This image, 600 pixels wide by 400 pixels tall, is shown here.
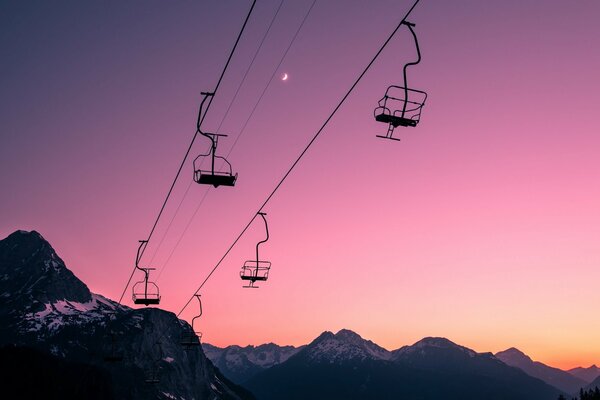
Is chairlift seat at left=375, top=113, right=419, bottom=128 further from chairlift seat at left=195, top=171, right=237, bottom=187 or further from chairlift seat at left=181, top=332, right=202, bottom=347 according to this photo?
chairlift seat at left=181, top=332, right=202, bottom=347

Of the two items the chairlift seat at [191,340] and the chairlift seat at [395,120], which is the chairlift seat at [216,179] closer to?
the chairlift seat at [395,120]

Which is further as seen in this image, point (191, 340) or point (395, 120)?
point (191, 340)

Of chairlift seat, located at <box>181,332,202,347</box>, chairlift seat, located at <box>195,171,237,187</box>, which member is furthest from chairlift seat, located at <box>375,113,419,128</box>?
chairlift seat, located at <box>181,332,202,347</box>

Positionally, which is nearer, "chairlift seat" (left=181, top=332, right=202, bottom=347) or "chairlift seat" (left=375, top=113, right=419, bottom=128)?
"chairlift seat" (left=375, top=113, right=419, bottom=128)

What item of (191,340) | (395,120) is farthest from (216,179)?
(191,340)

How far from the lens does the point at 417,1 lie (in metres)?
15.2

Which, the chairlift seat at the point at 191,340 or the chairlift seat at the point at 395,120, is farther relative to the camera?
the chairlift seat at the point at 191,340

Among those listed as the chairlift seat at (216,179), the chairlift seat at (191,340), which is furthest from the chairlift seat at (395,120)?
the chairlift seat at (191,340)

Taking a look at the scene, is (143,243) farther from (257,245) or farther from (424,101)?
(424,101)

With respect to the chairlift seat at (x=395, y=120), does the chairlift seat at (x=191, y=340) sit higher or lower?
lower

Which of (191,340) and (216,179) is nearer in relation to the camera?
(216,179)

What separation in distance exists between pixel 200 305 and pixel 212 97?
2995 centimetres

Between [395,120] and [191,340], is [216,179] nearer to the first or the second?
[395,120]

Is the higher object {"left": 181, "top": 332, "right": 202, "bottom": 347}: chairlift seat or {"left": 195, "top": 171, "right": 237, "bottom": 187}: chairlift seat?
{"left": 195, "top": 171, "right": 237, "bottom": 187}: chairlift seat
